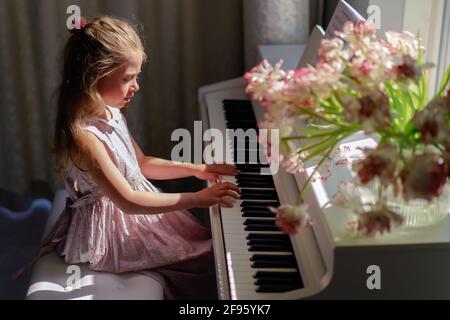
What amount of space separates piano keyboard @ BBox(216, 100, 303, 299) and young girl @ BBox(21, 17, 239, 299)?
55 millimetres

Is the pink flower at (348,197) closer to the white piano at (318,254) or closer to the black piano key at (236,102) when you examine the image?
the white piano at (318,254)

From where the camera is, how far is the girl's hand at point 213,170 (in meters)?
2.04

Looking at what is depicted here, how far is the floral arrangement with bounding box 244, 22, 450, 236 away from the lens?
1266 millimetres

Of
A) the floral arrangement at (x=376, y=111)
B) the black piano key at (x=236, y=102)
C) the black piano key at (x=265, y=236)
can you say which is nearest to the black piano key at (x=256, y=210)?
the black piano key at (x=265, y=236)

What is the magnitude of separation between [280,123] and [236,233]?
0.50 m

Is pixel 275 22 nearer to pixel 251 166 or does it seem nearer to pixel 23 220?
pixel 251 166

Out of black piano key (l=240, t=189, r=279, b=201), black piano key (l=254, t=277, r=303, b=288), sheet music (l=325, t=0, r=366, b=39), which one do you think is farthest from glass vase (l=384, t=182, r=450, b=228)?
sheet music (l=325, t=0, r=366, b=39)

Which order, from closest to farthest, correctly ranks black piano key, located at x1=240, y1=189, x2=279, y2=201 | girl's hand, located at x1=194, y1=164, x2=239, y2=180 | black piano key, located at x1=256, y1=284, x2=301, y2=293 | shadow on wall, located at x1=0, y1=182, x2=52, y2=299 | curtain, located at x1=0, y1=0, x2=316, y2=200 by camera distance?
black piano key, located at x1=256, y1=284, x2=301, y2=293, black piano key, located at x1=240, y1=189, x2=279, y2=201, girl's hand, located at x1=194, y1=164, x2=239, y2=180, curtain, located at x1=0, y1=0, x2=316, y2=200, shadow on wall, located at x1=0, y1=182, x2=52, y2=299

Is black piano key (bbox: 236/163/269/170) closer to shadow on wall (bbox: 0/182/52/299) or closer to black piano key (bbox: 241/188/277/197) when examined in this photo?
black piano key (bbox: 241/188/277/197)

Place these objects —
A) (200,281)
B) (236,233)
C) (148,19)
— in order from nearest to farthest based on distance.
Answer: (236,233) → (200,281) → (148,19)

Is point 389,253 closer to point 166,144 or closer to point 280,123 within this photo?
point 280,123

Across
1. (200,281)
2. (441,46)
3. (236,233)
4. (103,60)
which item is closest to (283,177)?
(236,233)

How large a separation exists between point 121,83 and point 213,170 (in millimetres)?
365

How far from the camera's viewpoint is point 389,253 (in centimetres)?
140
